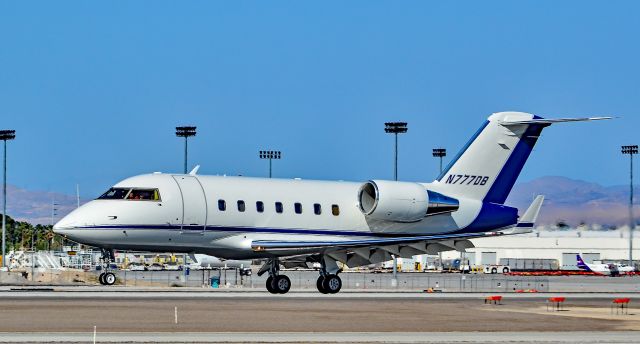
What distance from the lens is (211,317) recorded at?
39.8 m

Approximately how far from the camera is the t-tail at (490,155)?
58469 millimetres

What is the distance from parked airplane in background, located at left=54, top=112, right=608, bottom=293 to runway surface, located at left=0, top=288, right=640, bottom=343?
2330 mm

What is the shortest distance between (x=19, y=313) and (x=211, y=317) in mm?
6838

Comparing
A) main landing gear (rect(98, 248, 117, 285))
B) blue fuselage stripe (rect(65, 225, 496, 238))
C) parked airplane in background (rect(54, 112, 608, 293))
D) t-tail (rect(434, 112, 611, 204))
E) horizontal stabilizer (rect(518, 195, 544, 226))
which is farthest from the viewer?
t-tail (rect(434, 112, 611, 204))

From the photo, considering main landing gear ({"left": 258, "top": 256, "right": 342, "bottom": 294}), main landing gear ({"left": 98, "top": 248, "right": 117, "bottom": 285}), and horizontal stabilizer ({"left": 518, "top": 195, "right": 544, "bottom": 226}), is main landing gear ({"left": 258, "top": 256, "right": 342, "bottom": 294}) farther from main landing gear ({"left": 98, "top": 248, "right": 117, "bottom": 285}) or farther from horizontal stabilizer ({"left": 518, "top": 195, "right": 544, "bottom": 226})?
horizontal stabilizer ({"left": 518, "top": 195, "right": 544, "bottom": 226})

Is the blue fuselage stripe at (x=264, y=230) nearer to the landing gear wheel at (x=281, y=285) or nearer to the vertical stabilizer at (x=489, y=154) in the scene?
the vertical stabilizer at (x=489, y=154)

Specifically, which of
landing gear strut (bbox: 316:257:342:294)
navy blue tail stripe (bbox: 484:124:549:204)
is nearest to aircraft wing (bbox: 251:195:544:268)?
landing gear strut (bbox: 316:257:342:294)

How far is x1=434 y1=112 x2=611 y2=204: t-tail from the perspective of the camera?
58469 mm

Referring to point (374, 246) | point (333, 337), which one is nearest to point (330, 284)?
point (374, 246)

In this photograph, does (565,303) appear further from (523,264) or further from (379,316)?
(523,264)

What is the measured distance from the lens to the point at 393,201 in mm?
55406

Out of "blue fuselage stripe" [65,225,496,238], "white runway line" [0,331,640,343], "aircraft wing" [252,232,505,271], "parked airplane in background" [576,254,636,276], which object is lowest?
"white runway line" [0,331,640,343]

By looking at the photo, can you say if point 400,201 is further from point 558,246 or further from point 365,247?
point 558,246

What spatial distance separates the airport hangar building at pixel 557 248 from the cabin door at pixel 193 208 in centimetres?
11088
